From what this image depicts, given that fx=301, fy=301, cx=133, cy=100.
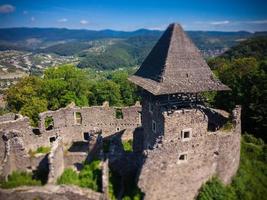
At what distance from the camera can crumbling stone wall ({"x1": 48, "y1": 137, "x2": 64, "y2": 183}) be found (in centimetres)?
2261

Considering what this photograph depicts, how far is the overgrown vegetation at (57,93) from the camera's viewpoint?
43344mm

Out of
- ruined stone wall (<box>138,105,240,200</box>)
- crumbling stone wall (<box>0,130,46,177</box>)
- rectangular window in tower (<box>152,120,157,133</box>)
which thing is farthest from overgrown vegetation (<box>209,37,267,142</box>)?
crumbling stone wall (<box>0,130,46,177</box>)

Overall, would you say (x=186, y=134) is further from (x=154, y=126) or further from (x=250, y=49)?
(x=250, y=49)

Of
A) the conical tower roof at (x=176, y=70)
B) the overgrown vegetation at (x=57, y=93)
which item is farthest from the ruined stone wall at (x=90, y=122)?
the conical tower roof at (x=176, y=70)

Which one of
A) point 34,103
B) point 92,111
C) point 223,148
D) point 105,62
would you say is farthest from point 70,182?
point 105,62

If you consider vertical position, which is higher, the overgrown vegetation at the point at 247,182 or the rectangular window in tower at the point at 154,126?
the rectangular window in tower at the point at 154,126

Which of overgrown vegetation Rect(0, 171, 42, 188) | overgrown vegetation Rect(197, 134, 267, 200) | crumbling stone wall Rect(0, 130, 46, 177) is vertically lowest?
overgrown vegetation Rect(197, 134, 267, 200)

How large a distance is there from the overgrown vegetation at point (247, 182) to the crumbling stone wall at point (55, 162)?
11479mm

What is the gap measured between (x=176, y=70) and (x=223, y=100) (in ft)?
70.8

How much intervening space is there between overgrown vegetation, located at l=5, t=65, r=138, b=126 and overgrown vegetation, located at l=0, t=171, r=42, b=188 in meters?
17.6

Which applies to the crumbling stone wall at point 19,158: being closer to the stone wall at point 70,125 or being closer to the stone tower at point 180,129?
the stone wall at point 70,125

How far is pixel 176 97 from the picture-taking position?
25484 mm

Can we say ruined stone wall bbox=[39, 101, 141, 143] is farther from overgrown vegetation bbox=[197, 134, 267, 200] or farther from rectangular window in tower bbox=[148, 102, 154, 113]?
overgrown vegetation bbox=[197, 134, 267, 200]

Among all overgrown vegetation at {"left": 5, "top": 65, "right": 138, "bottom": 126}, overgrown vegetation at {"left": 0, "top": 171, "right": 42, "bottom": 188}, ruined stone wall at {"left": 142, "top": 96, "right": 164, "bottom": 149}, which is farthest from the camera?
overgrown vegetation at {"left": 5, "top": 65, "right": 138, "bottom": 126}
